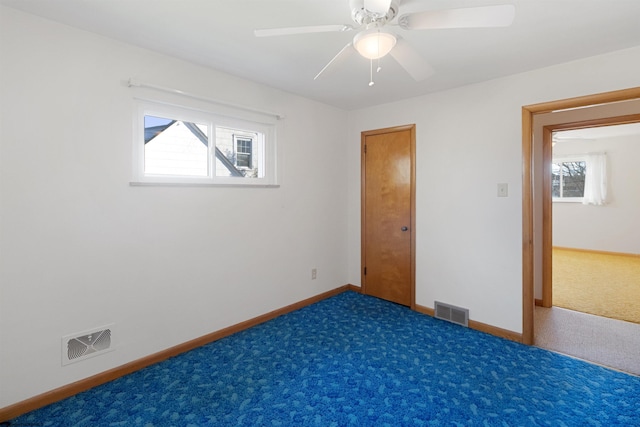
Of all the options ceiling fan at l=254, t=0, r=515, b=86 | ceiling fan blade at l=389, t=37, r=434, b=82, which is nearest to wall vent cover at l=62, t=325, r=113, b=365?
ceiling fan at l=254, t=0, r=515, b=86

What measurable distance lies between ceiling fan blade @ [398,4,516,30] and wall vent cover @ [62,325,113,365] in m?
2.67

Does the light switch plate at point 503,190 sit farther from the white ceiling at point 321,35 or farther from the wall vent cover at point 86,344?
the wall vent cover at point 86,344

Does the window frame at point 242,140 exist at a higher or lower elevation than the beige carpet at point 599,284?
higher

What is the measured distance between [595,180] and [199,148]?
8.00m

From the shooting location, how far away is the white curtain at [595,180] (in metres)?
6.48

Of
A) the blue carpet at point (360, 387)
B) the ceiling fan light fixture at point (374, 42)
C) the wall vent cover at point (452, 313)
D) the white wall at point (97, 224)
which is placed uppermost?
the ceiling fan light fixture at point (374, 42)

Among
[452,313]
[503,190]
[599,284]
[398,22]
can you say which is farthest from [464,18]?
[599,284]

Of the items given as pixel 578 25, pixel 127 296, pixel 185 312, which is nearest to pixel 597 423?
pixel 578 25

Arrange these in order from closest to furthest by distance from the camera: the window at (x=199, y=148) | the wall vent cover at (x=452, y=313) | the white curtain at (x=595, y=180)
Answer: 1. the window at (x=199, y=148)
2. the wall vent cover at (x=452, y=313)
3. the white curtain at (x=595, y=180)

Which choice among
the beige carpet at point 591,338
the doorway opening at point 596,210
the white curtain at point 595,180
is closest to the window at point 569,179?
the doorway opening at point 596,210

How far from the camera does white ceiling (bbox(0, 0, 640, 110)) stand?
174 centimetres

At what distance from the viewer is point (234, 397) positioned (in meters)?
1.98

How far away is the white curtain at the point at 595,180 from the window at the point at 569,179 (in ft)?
0.47

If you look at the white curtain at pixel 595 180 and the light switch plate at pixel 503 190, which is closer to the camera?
the light switch plate at pixel 503 190
